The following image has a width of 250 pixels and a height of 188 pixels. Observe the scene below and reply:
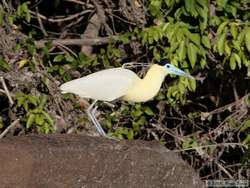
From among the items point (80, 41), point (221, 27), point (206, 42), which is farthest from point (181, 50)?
point (80, 41)

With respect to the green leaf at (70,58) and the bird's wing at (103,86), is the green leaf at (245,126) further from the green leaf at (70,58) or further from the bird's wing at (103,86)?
the bird's wing at (103,86)

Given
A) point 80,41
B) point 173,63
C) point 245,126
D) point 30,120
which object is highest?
point 173,63

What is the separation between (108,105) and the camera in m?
6.35

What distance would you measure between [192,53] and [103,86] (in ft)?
4.27

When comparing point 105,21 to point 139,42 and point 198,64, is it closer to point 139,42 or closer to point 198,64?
point 139,42

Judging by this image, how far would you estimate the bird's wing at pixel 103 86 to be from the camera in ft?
15.1

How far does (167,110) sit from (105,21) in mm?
1011

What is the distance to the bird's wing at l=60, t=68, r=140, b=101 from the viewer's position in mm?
4598

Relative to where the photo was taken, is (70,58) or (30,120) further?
(70,58)

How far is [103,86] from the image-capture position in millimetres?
4613

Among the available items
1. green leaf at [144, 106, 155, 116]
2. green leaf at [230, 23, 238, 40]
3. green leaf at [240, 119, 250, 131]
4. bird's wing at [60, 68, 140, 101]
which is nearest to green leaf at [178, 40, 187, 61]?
green leaf at [230, 23, 238, 40]

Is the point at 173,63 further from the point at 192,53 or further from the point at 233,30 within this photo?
the point at 233,30

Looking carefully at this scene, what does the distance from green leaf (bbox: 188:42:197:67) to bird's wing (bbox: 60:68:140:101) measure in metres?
1.11

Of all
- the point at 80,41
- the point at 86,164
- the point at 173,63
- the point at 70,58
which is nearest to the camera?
the point at 86,164
